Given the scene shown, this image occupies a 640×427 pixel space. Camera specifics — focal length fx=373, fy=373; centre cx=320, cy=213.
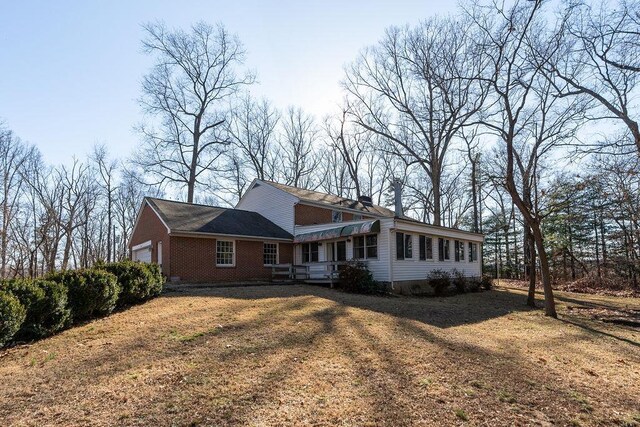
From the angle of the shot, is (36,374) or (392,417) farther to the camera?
(36,374)

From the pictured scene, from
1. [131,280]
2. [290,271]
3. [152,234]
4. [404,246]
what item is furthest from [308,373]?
[152,234]

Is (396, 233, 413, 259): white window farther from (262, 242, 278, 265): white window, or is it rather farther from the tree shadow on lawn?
(262, 242, 278, 265): white window

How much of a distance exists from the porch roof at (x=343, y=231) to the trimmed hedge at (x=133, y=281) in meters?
9.14

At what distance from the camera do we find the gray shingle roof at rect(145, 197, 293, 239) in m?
18.5

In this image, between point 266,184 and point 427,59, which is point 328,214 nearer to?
point 266,184

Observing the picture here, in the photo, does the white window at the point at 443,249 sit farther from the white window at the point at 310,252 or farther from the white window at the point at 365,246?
the white window at the point at 310,252

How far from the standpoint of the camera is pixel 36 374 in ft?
18.2

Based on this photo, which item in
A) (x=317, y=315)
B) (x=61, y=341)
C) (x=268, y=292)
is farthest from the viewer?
(x=268, y=292)

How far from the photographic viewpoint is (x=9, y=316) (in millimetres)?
6625

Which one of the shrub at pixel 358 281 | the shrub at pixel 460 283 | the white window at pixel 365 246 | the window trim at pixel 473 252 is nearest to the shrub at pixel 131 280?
the shrub at pixel 358 281

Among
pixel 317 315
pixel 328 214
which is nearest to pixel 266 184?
pixel 328 214

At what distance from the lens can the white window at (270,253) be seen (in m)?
21.2

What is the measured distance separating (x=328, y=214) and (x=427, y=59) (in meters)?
12.7

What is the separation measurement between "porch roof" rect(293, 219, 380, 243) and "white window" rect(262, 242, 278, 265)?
160cm
